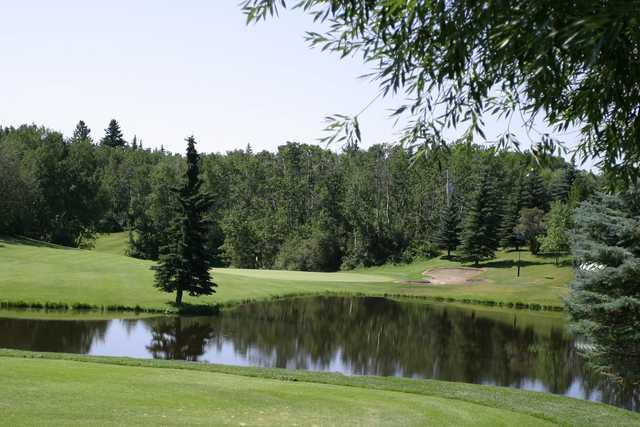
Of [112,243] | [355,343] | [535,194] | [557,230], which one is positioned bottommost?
[355,343]

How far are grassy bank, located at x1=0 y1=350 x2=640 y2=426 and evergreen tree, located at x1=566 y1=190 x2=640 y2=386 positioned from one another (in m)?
2.93

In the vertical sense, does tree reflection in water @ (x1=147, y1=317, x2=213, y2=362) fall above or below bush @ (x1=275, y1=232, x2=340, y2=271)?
below

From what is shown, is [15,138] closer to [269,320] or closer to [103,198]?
[103,198]

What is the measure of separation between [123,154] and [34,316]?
10364cm

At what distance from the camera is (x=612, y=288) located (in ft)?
66.3

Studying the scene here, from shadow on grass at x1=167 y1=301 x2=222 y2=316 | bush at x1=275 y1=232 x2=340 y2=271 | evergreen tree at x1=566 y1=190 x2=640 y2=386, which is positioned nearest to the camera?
evergreen tree at x1=566 y1=190 x2=640 y2=386

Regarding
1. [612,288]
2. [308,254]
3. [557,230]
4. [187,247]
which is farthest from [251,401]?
[308,254]

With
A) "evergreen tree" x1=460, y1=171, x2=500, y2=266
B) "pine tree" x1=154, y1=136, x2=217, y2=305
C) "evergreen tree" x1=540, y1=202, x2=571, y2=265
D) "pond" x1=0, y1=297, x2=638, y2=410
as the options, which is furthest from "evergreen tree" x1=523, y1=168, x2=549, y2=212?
"pine tree" x1=154, y1=136, x2=217, y2=305

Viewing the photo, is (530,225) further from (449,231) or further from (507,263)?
(449,231)

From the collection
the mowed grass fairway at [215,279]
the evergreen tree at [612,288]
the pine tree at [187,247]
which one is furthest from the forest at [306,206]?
the evergreen tree at [612,288]

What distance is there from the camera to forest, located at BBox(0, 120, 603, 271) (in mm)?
74812

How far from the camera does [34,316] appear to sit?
108 feet

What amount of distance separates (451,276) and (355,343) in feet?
130

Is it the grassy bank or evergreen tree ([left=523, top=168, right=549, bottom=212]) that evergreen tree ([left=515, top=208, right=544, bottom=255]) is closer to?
evergreen tree ([left=523, top=168, right=549, bottom=212])
